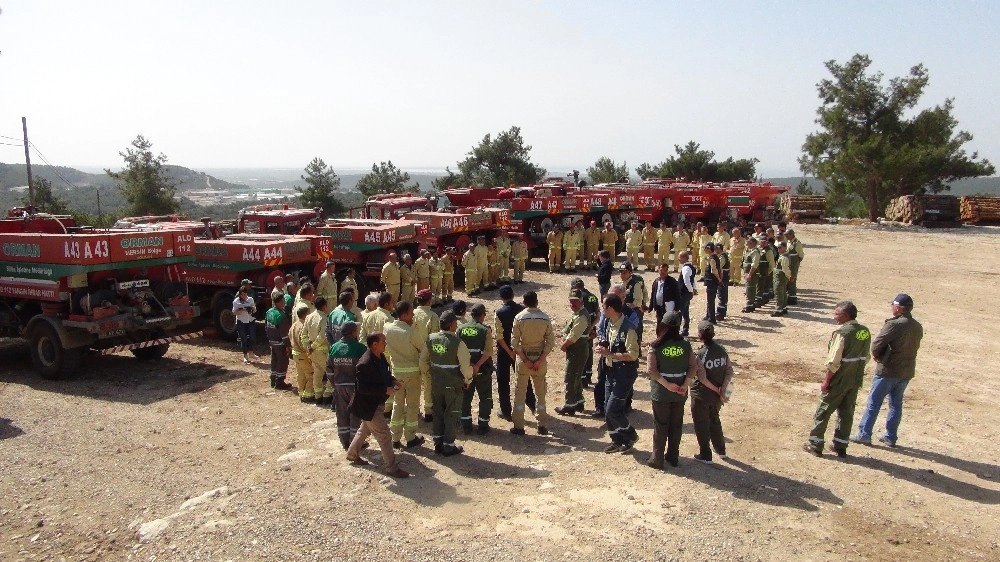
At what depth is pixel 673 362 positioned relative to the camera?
706cm

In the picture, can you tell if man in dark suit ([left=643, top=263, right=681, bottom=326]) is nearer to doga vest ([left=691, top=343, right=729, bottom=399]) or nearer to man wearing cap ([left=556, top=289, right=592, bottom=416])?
man wearing cap ([left=556, top=289, right=592, bottom=416])

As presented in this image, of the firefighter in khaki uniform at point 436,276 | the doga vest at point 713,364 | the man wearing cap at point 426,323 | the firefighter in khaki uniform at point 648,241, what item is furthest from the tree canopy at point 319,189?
the doga vest at point 713,364

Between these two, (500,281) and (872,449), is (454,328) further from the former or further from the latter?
(500,281)

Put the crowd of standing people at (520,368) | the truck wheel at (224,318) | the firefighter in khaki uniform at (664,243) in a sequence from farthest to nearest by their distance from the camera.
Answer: the firefighter in khaki uniform at (664,243) → the truck wheel at (224,318) → the crowd of standing people at (520,368)

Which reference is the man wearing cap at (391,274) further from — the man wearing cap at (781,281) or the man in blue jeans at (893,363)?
the man in blue jeans at (893,363)

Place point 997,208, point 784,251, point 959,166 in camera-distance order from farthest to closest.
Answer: point 959,166 < point 997,208 < point 784,251

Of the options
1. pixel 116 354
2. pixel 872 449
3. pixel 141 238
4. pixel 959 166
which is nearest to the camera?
pixel 872 449

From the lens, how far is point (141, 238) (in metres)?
11.7

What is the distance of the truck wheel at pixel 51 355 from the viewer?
1118cm

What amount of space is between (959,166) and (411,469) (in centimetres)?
4253

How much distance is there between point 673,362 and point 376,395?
9.54 feet

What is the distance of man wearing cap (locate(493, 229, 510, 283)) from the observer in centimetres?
1884

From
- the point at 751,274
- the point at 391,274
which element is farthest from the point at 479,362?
the point at 751,274

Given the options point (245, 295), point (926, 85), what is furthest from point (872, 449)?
point (926, 85)
